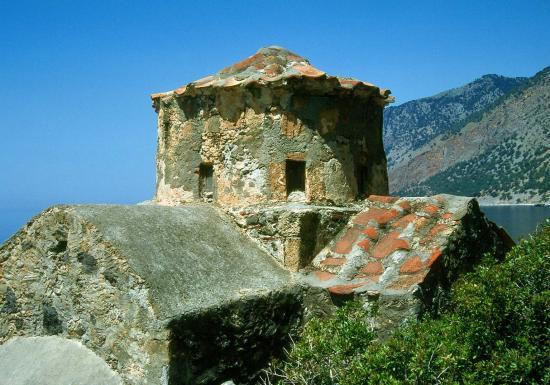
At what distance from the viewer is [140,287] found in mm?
4996

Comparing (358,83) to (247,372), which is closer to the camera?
(247,372)

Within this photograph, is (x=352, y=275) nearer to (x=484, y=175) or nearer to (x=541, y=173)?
(x=541, y=173)

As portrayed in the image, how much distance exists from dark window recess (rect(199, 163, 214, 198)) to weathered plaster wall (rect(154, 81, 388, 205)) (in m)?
0.08

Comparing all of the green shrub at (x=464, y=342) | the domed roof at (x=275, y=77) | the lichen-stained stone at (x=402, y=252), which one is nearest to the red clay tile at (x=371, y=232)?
the lichen-stained stone at (x=402, y=252)

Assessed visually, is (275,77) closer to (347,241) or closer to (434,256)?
(347,241)

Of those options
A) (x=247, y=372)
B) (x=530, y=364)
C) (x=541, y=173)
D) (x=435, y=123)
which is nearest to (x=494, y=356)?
(x=530, y=364)

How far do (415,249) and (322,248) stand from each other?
3.39ft

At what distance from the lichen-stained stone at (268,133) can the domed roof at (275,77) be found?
12mm

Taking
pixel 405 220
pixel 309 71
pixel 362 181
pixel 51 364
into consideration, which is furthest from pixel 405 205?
pixel 51 364

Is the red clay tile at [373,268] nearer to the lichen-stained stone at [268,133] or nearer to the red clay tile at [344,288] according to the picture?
the red clay tile at [344,288]

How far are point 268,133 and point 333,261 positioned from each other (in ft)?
5.47

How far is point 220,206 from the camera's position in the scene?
7055mm

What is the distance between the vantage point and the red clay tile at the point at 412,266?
575cm

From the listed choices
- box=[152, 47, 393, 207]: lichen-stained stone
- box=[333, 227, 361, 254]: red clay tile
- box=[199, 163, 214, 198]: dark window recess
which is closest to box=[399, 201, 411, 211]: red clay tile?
box=[333, 227, 361, 254]: red clay tile
